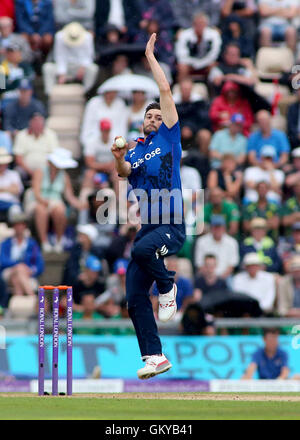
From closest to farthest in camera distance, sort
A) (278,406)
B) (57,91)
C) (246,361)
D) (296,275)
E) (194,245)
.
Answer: (278,406) < (246,361) < (296,275) < (194,245) < (57,91)

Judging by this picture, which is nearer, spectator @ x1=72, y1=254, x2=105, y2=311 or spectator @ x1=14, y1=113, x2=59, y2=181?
spectator @ x1=72, y1=254, x2=105, y2=311

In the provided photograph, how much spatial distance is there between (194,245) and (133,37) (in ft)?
17.2

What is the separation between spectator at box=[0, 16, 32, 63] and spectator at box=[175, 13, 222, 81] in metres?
2.83

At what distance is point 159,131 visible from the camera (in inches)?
436

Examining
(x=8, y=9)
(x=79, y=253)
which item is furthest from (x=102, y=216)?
(x=8, y=9)

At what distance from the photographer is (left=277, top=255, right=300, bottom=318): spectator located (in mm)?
17047

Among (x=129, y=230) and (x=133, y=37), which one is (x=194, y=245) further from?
(x=133, y=37)

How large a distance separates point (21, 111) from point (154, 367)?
10084mm

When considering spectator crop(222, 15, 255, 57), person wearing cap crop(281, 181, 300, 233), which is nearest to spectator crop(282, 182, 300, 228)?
person wearing cap crop(281, 181, 300, 233)

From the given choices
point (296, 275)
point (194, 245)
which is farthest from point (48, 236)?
point (296, 275)

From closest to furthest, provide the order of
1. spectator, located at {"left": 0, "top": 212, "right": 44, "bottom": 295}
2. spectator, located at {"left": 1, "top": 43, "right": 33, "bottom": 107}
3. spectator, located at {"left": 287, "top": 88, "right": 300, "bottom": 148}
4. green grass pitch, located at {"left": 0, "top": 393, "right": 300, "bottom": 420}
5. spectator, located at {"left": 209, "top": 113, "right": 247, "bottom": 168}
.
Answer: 1. green grass pitch, located at {"left": 0, "top": 393, "right": 300, "bottom": 420}
2. spectator, located at {"left": 0, "top": 212, "right": 44, "bottom": 295}
3. spectator, located at {"left": 209, "top": 113, "right": 247, "bottom": 168}
4. spectator, located at {"left": 287, "top": 88, "right": 300, "bottom": 148}
5. spectator, located at {"left": 1, "top": 43, "right": 33, "bottom": 107}

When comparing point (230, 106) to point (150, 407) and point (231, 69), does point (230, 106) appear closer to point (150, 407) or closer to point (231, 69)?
point (231, 69)

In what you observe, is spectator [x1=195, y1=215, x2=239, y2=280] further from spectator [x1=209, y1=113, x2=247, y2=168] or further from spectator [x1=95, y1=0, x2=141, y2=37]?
spectator [x1=95, y1=0, x2=141, y2=37]

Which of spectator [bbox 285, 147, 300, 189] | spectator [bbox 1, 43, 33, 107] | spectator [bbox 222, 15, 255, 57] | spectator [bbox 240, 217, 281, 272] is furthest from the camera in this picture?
spectator [bbox 222, 15, 255, 57]
